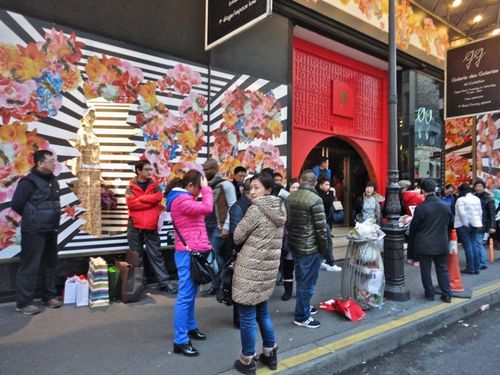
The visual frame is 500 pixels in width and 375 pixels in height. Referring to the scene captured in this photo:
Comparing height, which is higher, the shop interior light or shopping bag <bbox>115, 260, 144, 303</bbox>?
the shop interior light

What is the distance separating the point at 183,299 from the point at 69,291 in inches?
86.2

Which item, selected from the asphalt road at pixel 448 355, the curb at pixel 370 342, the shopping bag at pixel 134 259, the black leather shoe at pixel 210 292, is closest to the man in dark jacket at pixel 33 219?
the shopping bag at pixel 134 259

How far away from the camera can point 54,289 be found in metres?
4.86

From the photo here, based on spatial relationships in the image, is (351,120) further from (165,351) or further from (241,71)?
(165,351)

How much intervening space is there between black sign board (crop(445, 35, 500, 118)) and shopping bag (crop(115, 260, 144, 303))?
9.62m

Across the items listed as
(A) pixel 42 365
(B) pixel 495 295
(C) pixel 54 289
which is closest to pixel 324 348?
(A) pixel 42 365

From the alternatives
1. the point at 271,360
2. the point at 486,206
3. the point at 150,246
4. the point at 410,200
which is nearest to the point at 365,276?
the point at 271,360

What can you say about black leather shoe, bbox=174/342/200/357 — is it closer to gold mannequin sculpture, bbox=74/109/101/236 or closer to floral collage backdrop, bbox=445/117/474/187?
gold mannequin sculpture, bbox=74/109/101/236

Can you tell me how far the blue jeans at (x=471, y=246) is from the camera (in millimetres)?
7242

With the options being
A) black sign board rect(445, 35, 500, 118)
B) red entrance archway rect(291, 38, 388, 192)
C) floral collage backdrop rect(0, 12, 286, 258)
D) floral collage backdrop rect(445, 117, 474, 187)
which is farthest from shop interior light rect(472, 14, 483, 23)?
floral collage backdrop rect(0, 12, 286, 258)

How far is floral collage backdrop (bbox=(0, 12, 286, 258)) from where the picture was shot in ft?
15.8

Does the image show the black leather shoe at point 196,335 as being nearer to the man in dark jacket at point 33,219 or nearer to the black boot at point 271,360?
the black boot at point 271,360

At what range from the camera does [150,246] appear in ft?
18.2

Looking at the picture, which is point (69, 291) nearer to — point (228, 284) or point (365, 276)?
point (228, 284)
